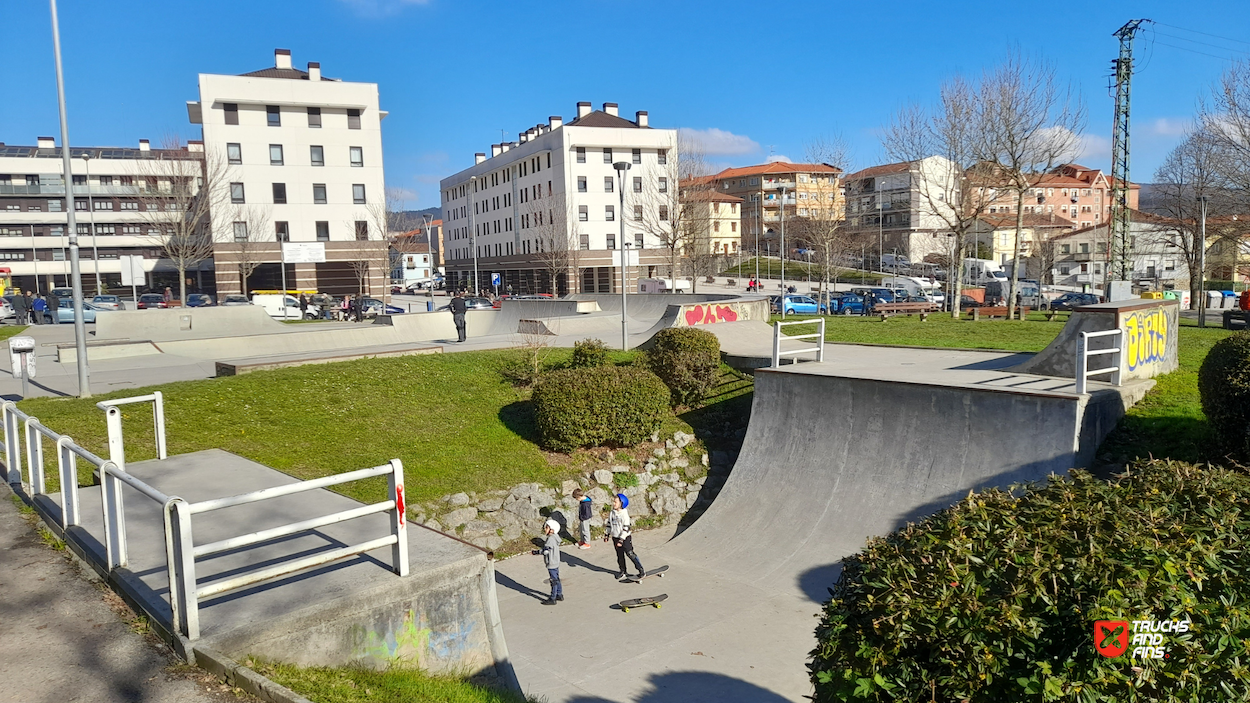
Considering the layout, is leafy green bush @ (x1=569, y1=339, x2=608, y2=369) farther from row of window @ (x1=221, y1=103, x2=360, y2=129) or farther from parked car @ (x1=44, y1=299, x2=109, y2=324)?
row of window @ (x1=221, y1=103, x2=360, y2=129)

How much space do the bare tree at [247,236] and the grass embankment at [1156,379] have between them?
A: 121 ft

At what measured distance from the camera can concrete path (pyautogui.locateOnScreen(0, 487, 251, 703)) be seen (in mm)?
4320

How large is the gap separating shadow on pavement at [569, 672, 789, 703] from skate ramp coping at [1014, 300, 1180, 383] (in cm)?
759

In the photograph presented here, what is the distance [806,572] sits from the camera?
36.3 feet

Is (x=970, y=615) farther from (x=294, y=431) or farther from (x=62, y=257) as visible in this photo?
(x=62, y=257)

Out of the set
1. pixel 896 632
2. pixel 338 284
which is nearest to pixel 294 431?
pixel 896 632

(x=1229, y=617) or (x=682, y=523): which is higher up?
(x=1229, y=617)

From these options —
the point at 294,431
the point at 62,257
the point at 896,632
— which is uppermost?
the point at 62,257

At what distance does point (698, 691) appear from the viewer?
8.39 meters

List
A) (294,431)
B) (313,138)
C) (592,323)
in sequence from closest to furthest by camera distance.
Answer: (294,431), (592,323), (313,138)

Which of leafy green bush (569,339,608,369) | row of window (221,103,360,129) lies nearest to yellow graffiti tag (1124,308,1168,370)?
leafy green bush (569,339,608,369)

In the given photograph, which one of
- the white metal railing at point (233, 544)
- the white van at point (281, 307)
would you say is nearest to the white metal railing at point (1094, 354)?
the white metal railing at point (233, 544)

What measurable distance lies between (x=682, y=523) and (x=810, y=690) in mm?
6242

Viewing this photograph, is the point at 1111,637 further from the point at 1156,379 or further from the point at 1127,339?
the point at 1156,379
